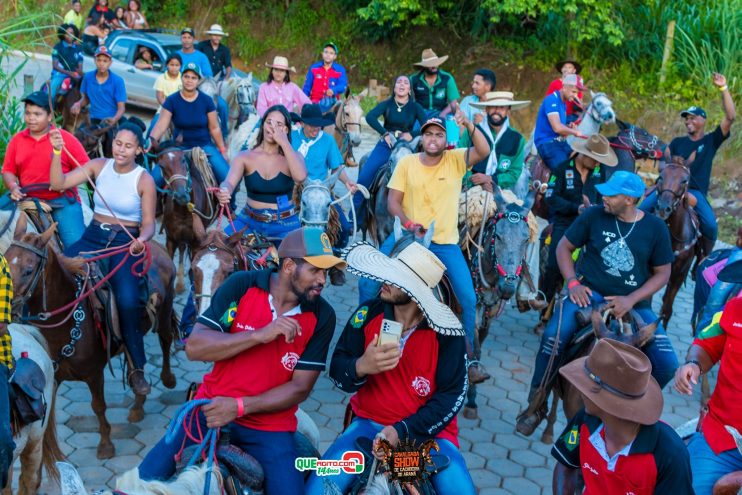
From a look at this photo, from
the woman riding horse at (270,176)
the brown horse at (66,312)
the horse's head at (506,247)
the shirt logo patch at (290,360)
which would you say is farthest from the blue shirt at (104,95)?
the shirt logo patch at (290,360)

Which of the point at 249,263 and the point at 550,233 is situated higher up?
A: the point at 249,263

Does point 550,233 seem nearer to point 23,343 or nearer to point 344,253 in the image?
point 344,253

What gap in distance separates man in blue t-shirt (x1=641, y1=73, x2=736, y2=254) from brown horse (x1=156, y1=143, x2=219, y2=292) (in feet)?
18.2

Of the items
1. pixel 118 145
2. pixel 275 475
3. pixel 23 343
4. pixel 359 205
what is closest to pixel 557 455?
pixel 275 475

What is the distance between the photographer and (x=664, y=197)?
31.0ft

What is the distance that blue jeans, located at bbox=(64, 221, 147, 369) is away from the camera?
6.93 m

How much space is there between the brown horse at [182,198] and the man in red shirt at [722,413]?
6.07m

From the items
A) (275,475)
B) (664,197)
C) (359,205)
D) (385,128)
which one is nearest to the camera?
(275,475)

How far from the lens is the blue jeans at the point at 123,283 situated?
6934mm

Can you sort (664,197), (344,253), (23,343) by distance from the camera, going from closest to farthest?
(344,253) < (23,343) < (664,197)

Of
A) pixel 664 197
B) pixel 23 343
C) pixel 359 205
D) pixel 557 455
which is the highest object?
pixel 557 455

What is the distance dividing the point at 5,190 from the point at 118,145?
133 inches

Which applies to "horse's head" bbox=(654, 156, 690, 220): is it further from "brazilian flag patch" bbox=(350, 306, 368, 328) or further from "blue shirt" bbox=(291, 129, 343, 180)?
"brazilian flag patch" bbox=(350, 306, 368, 328)

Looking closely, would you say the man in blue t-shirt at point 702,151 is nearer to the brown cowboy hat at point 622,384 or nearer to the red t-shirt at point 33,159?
the brown cowboy hat at point 622,384
